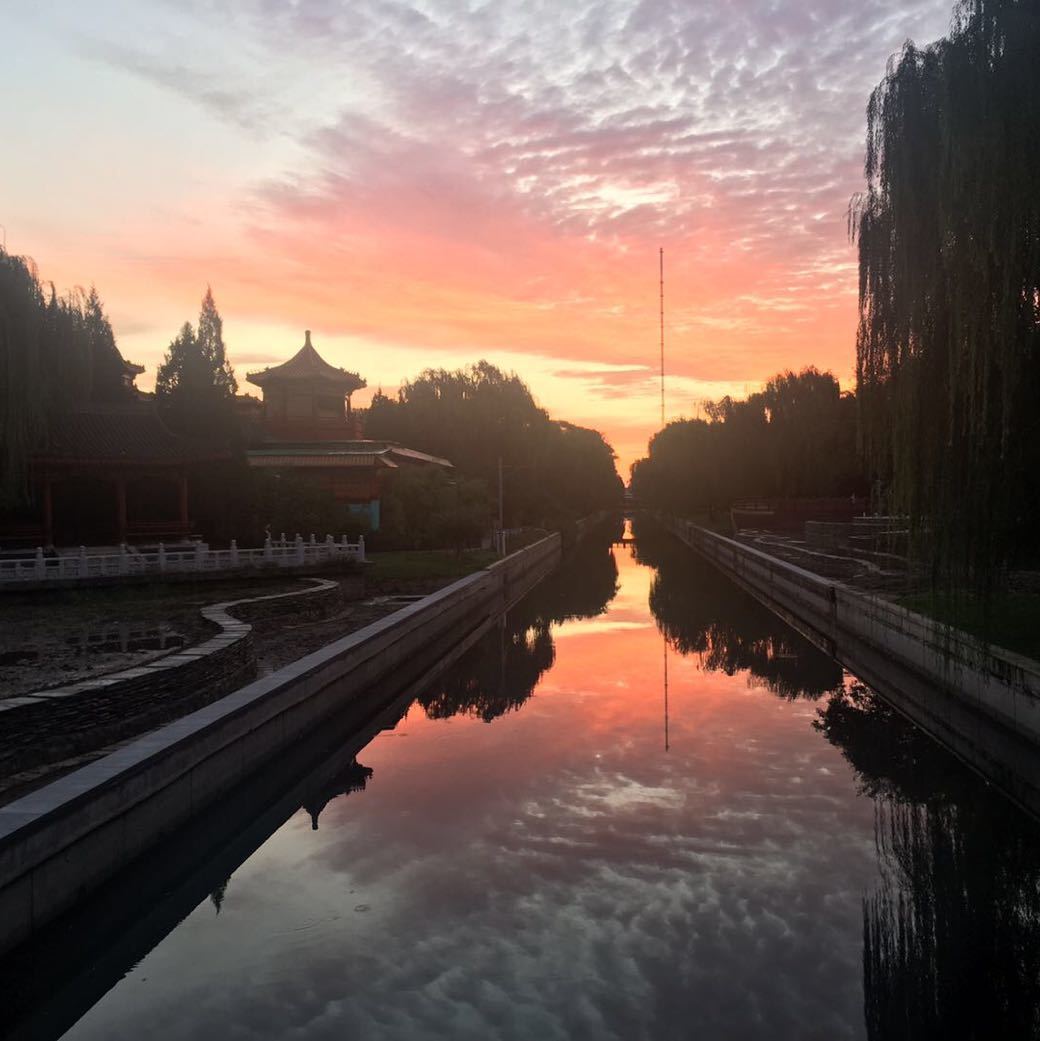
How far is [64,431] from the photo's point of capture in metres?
30.7

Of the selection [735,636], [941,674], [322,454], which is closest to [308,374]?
[322,454]

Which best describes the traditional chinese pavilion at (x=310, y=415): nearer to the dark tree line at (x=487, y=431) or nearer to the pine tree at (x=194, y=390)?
the pine tree at (x=194, y=390)

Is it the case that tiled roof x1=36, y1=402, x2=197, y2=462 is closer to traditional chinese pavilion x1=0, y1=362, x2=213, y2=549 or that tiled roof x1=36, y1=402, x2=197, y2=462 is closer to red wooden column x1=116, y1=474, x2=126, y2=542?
traditional chinese pavilion x1=0, y1=362, x2=213, y2=549

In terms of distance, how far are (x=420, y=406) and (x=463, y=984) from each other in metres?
59.7

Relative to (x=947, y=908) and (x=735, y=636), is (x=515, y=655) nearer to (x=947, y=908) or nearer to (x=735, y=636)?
(x=735, y=636)

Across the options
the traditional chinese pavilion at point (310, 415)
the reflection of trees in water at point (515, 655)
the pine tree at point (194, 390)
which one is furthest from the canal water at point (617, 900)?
the traditional chinese pavilion at point (310, 415)

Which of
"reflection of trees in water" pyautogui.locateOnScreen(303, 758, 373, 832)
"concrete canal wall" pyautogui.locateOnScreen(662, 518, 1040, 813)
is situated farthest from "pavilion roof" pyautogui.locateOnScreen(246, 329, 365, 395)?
"reflection of trees in water" pyautogui.locateOnScreen(303, 758, 373, 832)

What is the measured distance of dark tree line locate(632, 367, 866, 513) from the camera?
6512cm

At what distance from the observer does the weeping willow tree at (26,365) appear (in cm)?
2591

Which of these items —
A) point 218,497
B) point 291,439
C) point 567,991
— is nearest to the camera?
point 567,991

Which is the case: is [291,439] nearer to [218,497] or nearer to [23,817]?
[218,497]

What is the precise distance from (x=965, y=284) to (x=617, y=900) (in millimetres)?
7601

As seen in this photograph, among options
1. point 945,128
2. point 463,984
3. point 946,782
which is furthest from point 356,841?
point 945,128

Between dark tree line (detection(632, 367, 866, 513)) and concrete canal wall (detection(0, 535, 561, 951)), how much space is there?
5367 cm
